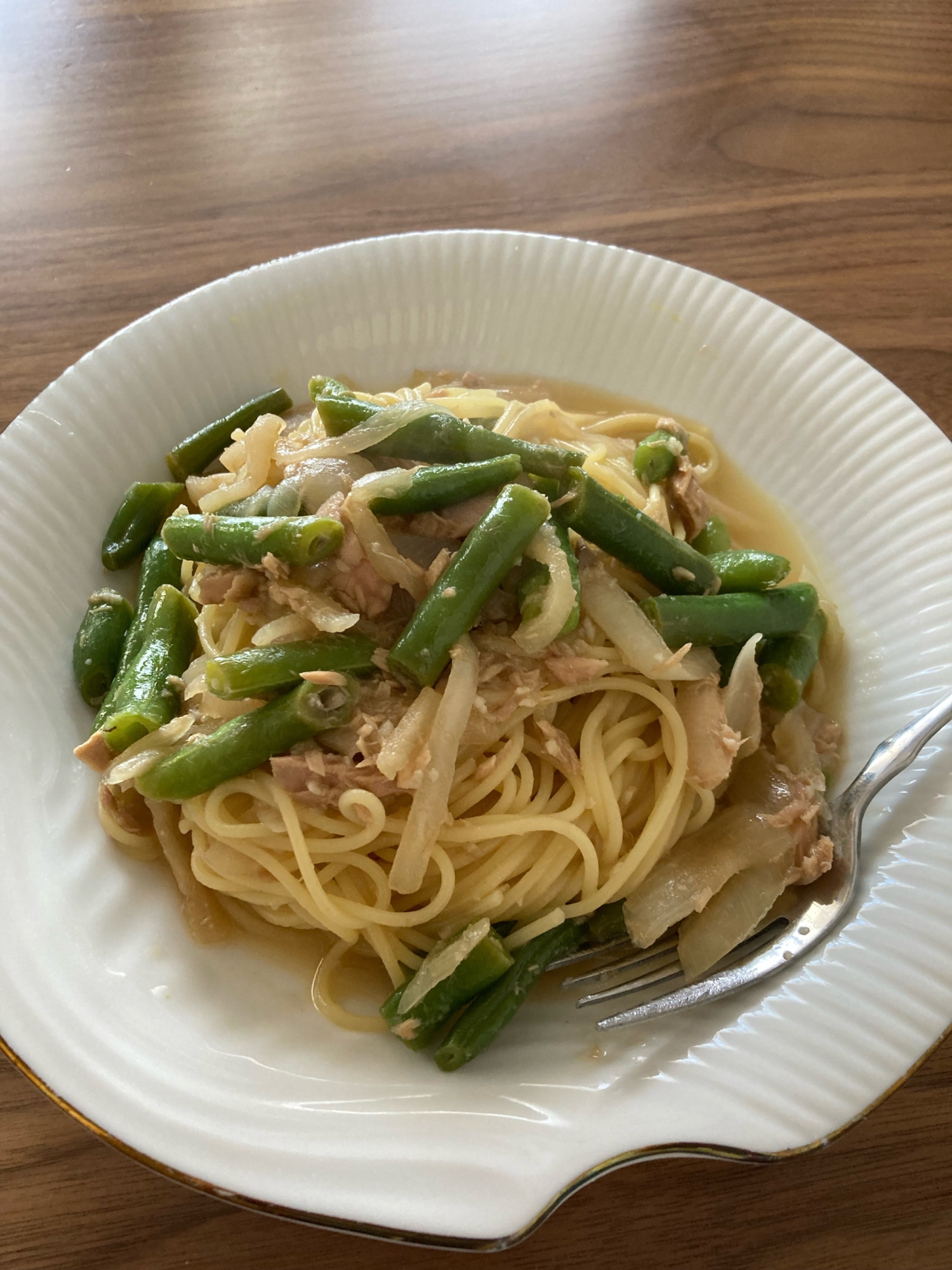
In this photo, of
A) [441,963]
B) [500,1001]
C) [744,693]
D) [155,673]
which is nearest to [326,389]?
[155,673]

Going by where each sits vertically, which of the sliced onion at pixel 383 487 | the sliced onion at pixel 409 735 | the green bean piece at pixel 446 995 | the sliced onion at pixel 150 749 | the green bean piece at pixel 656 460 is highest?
the sliced onion at pixel 383 487

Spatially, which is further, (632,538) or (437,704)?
(632,538)

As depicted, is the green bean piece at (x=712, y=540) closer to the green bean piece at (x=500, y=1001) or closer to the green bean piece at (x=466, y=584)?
the green bean piece at (x=466, y=584)

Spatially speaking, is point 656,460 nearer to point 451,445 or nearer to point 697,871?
point 451,445

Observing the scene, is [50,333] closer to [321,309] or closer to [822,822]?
[321,309]

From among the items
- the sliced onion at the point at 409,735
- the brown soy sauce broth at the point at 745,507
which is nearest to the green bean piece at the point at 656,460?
the brown soy sauce broth at the point at 745,507

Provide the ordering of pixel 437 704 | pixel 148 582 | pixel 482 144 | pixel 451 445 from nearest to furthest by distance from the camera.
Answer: pixel 437 704 < pixel 451 445 < pixel 148 582 < pixel 482 144
